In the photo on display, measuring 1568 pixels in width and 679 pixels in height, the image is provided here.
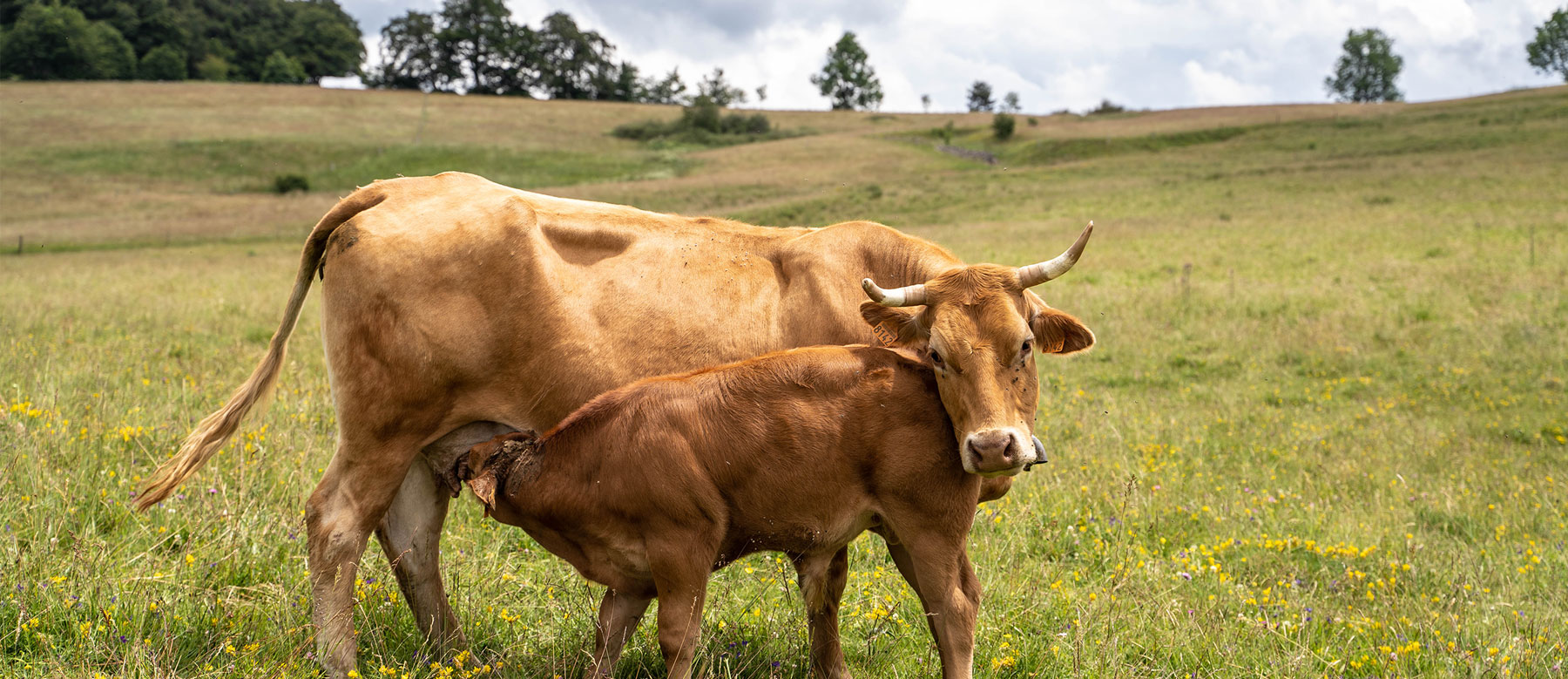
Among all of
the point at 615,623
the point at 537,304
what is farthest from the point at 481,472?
the point at 537,304

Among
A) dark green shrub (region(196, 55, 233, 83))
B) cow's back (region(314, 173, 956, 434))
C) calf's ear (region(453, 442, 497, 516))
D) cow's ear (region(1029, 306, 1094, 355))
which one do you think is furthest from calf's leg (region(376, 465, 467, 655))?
dark green shrub (region(196, 55, 233, 83))

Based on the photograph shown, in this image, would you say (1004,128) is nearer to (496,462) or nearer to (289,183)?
(289,183)

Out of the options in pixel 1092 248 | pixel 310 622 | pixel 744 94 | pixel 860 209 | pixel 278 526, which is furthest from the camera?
pixel 744 94

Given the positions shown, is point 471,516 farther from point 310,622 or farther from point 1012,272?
point 1012,272

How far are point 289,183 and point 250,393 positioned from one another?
45358 millimetres

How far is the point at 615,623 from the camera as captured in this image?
13.2 feet

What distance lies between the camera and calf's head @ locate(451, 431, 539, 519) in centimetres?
388

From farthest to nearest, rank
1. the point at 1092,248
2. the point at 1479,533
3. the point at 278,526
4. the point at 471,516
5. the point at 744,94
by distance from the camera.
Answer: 1. the point at 744,94
2. the point at 1092,248
3. the point at 1479,533
4. the point at 471,516
5. the point at 278,526

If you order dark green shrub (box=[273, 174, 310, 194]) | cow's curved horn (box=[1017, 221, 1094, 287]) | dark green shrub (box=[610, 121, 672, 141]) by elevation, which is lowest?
cow's curved horn (box=[1017, 221, 1094, 287])

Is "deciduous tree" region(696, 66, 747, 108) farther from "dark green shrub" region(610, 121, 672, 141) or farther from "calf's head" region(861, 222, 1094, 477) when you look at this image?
"calf's head" region(861, 222, 1094, 477)

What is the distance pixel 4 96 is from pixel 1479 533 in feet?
262

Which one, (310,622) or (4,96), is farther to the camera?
(4,96)

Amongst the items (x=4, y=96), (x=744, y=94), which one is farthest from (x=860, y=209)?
(x=744, y=94)

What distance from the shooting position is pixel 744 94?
10600 centimetres
